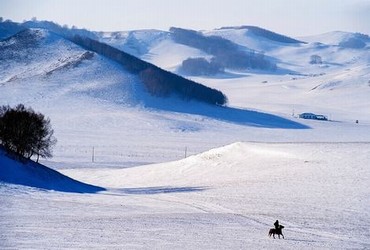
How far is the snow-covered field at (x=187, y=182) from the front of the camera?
80.2ft

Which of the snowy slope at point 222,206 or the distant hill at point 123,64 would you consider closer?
the snowy slope at point 222,206

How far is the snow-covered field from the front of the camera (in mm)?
24438

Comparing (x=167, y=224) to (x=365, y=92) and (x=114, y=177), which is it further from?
(x=365, y=92)

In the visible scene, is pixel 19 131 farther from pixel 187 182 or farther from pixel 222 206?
pixel 222 206

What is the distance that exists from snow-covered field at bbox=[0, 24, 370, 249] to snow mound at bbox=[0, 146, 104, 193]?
0.63 metres

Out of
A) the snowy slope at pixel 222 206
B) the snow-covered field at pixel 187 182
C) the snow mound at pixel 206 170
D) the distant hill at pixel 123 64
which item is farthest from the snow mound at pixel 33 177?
the distant hill at pixel 123 64

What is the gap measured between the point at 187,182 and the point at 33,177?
1289 centimetres

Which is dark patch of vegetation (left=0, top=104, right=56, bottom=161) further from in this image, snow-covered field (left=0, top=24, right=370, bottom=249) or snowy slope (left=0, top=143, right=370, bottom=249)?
snowy slope (left=0, top=143, right=370, bottom=249)

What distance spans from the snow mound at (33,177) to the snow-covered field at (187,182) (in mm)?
629

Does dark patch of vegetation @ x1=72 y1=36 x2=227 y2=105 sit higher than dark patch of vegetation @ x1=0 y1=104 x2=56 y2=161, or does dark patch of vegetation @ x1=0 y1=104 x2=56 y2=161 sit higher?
dark patch of vegetation @ x1=72 y1=36 x2=227 y2=105

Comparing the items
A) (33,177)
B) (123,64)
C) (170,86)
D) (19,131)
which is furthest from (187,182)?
(123,64)

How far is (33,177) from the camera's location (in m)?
42.2

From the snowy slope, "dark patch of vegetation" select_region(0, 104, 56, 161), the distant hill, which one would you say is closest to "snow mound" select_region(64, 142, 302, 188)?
the snowy slope

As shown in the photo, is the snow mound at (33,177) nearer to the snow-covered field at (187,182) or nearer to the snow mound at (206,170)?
the snow-covered field at (187,182)
